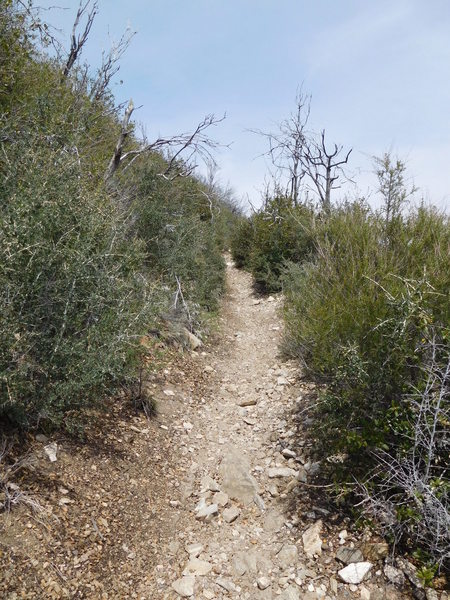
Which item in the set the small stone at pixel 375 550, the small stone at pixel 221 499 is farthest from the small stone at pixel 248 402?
the small stone at pixel 375 550

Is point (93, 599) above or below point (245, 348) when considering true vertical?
below

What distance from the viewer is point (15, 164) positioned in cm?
401

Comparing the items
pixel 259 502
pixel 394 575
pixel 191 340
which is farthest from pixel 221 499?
pixel 191 340

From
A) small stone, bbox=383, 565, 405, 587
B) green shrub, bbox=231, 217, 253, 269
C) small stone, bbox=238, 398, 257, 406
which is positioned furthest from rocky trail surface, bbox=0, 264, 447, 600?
green shrub, bbox=231, 217, 253, 269

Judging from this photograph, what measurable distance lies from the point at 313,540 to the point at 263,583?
47 centimetres

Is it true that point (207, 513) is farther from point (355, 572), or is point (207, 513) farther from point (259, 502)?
point (355, 572)

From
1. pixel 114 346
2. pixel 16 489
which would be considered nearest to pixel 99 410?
pixel 114 346

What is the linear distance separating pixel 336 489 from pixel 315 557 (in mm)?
477

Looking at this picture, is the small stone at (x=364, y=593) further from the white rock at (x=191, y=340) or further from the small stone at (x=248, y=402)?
the white rock at (x=191, y=340)

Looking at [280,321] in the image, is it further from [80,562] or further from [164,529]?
[80,562]

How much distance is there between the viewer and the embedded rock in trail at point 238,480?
12.3 feet

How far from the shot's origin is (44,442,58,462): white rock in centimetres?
344

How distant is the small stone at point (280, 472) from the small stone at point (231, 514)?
0.52 metres

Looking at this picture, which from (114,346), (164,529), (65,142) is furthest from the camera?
(65,142)
